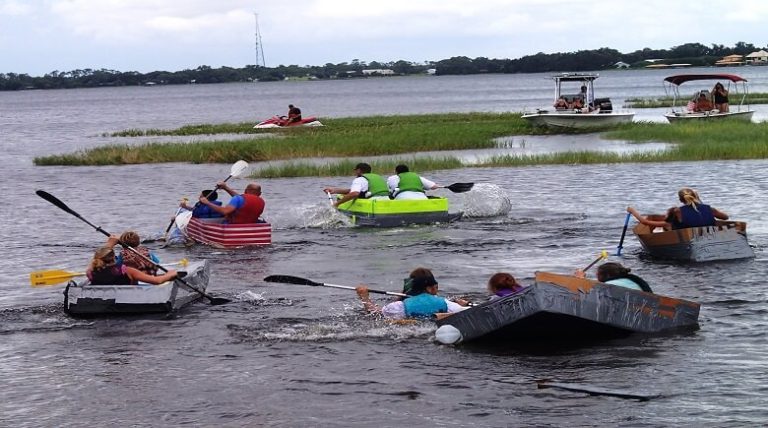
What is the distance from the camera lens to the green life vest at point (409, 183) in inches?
995

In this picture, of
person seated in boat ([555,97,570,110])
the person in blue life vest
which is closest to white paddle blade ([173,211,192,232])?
the person in blue life vest

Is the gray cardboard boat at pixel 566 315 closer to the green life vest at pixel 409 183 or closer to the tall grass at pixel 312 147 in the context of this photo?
the green life vest at pixel 409 183

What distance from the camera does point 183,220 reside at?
24.6 metres

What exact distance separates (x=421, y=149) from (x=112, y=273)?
97.2 ft

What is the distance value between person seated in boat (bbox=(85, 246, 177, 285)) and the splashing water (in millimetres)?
12018

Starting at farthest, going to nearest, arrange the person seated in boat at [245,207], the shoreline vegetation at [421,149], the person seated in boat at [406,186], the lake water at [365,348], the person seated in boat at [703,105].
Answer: the person seated in boat at [703,105] < the shoreline vegetation at [421,149] < the person seated in boat at [406,186] < the person seated in boat at [245,207] < the lake water at [365,348]

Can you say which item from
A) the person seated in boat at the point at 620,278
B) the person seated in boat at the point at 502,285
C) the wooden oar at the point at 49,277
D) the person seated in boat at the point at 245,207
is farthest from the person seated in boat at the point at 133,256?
the person seated in boat at the point at 620,278

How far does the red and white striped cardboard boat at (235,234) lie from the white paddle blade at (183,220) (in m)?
0.74

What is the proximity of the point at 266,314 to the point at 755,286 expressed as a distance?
742 cm

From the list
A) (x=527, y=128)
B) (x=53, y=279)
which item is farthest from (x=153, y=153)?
(x=53, y=279)

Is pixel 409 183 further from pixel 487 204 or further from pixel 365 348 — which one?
pixel 365 348

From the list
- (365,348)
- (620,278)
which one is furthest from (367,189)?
(620,278)

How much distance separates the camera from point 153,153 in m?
47.7

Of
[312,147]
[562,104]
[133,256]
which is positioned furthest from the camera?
[562,104]
